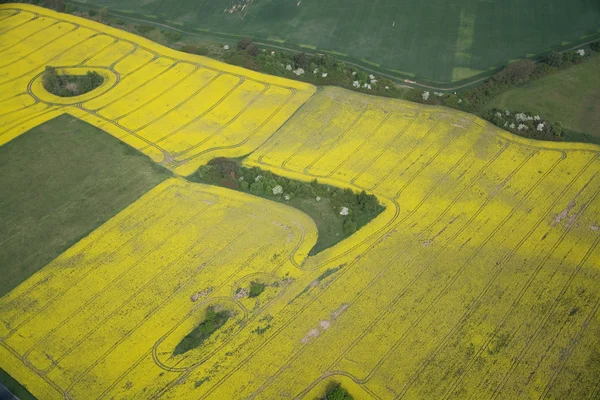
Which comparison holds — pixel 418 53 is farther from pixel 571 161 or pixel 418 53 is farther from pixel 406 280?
pixel 406 280

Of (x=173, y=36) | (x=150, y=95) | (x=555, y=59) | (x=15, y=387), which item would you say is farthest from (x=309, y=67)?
(x=15, y=387)

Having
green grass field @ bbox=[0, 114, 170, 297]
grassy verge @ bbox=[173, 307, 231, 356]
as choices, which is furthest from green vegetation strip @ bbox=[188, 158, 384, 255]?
grassy verge @ bbox=[173, 307, 231, 356]

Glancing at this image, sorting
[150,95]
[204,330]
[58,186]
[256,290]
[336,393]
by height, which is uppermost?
[150,95]

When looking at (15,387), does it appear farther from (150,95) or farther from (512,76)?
(512,76)

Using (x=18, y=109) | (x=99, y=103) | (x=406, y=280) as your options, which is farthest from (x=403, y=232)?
(x=18, y=109)

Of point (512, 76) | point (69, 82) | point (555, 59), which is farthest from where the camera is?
point (69, 82)

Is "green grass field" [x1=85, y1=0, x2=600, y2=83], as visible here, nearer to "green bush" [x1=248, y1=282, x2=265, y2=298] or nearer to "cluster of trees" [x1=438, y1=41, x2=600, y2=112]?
"cluster of trees" [x1=438, y1=41, x2=600, y2=112]
